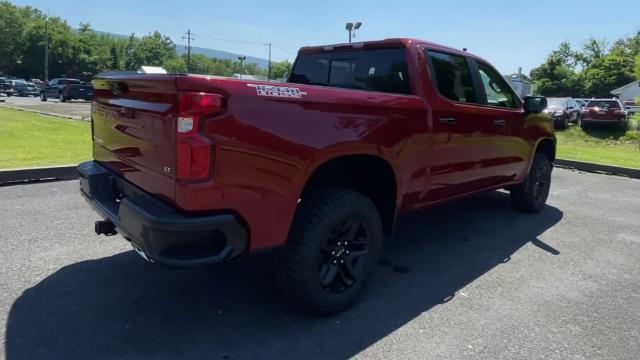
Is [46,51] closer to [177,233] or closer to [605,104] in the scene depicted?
[605,104]

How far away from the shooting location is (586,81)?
48.3m

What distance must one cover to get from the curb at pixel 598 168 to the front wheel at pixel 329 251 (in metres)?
8.58

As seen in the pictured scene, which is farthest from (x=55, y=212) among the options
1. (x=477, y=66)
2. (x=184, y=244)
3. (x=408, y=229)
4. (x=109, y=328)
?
(x=477, y=66)

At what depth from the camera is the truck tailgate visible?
2.49m

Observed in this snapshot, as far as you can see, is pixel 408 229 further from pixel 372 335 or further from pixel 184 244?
pixel 184 244

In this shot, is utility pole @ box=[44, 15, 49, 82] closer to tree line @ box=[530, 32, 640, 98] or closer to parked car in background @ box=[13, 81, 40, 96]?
parked car in background @ box=[13, 81, 40, 96]

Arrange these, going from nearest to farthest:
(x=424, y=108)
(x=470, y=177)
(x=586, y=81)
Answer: (x=424, y=108) < (x=470, y=177) < (x=586, y=81)

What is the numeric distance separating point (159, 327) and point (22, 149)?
272 inches

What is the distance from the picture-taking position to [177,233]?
2.38 m

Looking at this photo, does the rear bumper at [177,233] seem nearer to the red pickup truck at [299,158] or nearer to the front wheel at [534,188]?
the red pickup truck at [299,158]

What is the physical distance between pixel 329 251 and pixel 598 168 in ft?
30.0

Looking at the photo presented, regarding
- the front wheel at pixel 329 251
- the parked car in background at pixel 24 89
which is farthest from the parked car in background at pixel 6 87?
the front wheel at pixel 329 251

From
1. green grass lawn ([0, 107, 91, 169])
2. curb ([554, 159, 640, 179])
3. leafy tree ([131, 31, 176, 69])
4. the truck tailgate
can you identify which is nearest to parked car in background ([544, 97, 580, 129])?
curb ([554, 159, 640, 179])

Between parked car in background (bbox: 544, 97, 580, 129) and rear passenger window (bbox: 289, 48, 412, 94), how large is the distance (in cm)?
1872
